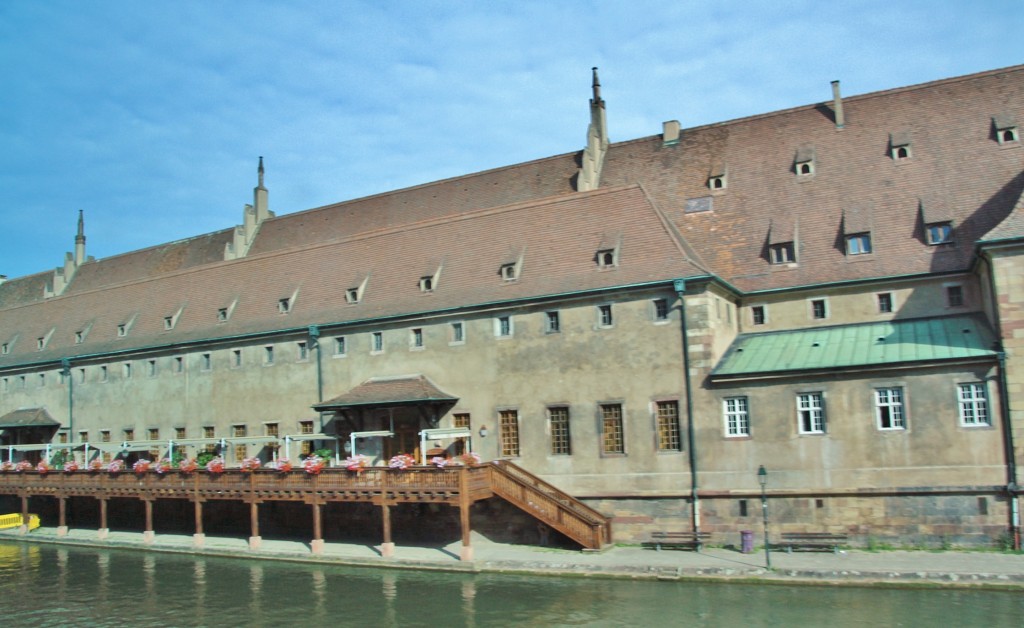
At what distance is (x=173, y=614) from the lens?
24.1 meters

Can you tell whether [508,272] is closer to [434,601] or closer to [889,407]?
[434,601]

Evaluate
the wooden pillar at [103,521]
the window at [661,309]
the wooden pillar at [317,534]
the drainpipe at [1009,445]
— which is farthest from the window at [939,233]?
the wooden pillar at [103,521]

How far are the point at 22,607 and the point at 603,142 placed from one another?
2839cm

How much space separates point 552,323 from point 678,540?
8.14 metres

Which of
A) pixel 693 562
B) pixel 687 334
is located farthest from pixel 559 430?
pixel 693 562

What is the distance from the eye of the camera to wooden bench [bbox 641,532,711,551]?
28.0 meters

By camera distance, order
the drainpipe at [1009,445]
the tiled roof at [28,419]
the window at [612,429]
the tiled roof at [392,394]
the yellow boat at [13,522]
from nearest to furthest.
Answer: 1. the drainpipe at [1009,445]
2. the window at [612,429]
3. the tiled roof at [392,394]
4. the yellow boat at [13,522]
5. the tiled roof at [28,419]

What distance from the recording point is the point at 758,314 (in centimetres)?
3288

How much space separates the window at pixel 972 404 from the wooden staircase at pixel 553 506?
421 inches

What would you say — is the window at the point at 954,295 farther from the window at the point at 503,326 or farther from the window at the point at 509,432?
the window at the point at 509,432

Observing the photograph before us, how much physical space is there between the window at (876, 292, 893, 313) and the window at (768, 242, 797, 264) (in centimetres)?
325

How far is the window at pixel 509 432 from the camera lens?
32312 mm

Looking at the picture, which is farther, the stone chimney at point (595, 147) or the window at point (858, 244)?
the stone chimney at point (595, 147)

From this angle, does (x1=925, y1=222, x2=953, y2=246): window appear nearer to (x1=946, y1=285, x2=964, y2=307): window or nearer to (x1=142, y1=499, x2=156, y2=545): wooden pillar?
(x1=946, y1=285, x2=964, y2=307): window
